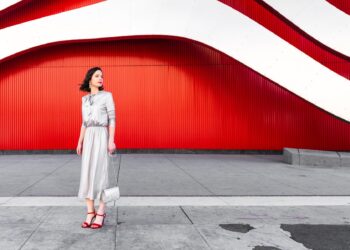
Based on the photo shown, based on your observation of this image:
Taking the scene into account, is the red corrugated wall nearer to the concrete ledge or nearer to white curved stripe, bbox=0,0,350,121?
white curved stripe, bbox=0,0,350,121

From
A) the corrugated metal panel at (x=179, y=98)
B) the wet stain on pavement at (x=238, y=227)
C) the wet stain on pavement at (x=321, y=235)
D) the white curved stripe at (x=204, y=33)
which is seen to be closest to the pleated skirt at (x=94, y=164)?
the wet stain on pavement at (x=238, y=227)

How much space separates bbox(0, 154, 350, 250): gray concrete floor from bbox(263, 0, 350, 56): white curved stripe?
522 cm

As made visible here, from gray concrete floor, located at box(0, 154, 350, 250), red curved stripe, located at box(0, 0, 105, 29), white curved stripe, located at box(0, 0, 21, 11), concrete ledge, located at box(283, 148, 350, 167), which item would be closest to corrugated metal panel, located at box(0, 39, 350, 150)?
red curved stripe, located at box(0, 0, 105, 29)

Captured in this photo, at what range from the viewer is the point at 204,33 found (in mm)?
10609

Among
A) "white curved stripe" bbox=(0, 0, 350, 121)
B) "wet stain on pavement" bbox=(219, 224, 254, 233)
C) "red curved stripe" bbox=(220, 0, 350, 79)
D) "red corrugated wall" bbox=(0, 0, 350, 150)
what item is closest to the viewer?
"wet stain on pavement" bbox=(219, 224, 254, 233)

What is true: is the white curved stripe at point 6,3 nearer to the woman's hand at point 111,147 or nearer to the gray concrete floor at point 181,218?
the gray concrete floor at point 181,218

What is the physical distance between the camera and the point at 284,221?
3445mm

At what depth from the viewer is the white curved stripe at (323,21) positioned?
9.34m

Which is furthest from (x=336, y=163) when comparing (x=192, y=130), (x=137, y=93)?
(x=137, y=93)

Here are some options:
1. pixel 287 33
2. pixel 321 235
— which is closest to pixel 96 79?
pixel 321 235

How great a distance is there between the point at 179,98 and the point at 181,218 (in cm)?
890

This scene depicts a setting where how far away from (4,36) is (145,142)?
6.96 m

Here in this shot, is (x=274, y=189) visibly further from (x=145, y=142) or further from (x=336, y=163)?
(x=145, y=142)

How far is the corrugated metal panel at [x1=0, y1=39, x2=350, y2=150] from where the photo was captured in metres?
11.9
